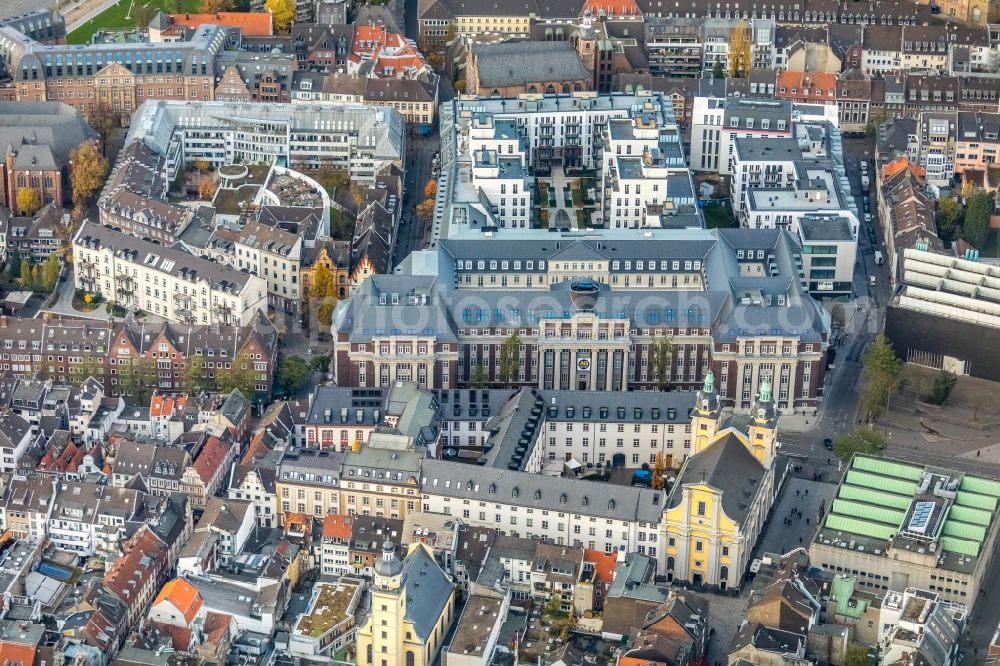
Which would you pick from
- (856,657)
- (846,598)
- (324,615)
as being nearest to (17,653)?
(324,615)

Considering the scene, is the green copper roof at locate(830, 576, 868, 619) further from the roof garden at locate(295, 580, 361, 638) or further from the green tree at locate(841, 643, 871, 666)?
the roof garden at locate(295, 580, 361, 638)

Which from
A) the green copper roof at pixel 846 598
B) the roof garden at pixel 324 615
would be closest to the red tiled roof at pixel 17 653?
the roof garden at pixel 324 615

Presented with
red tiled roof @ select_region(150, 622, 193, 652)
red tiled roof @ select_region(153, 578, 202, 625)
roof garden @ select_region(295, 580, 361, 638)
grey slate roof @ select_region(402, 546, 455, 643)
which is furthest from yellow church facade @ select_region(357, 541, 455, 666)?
red tiled roof @ select_region(153, 578, 202, 625)

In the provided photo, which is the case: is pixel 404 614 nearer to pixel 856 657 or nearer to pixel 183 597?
pixel 183 597

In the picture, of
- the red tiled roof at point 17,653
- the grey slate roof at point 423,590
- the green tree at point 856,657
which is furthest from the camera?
the grey slate roof at point 423,590

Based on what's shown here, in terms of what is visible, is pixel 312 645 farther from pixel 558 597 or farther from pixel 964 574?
pixel 964 574

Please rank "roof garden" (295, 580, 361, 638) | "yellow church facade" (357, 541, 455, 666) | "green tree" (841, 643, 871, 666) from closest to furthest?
"yellow church facade" (357, 541, 455, 666) → "green tree" (841, 643, 871, 666) → "roof garden" (295, 580, 361, 638)

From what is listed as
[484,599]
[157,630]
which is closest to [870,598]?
[484,599]

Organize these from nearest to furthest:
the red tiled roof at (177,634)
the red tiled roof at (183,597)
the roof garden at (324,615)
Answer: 1. the red tiled roof at (177,634)
2. the red tiled roof at (183,597)
3. the roof garden at (324,615)

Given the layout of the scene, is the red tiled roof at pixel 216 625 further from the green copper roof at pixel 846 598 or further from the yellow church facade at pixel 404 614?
the green copper roof at pixel 846 598
